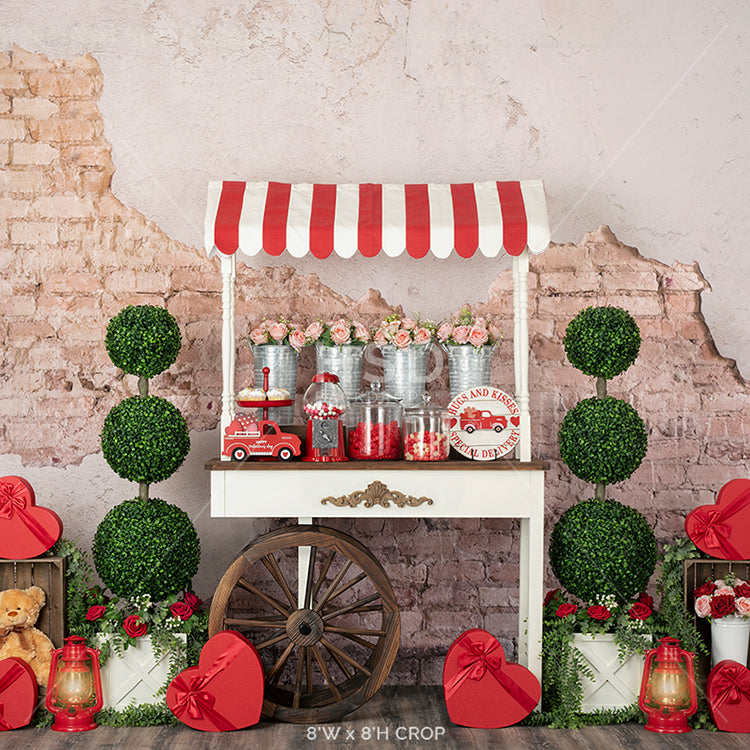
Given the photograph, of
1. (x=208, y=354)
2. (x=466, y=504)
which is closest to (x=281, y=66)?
(x=208, y=354)

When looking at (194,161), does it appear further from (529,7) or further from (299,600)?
(299,600)

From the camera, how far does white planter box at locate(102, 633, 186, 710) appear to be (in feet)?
10.9

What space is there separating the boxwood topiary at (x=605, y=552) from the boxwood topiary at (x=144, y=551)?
158cm

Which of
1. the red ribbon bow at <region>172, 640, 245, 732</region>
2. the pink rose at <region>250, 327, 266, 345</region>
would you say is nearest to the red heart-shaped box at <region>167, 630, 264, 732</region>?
the red ribbon bow at <region>172, 640, 245, 732</region>

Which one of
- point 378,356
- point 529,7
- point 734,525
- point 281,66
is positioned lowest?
point 734,525

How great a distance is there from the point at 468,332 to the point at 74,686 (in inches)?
83.5

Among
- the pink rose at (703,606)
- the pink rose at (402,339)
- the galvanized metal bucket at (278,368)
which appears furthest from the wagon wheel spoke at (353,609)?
the pink rose at (703,606)

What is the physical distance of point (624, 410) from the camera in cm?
343

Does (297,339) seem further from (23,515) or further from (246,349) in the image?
(23,515)

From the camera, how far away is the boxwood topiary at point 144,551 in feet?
10.9

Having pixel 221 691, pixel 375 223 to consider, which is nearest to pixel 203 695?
pixel 221 691

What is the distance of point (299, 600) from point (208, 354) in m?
1.24

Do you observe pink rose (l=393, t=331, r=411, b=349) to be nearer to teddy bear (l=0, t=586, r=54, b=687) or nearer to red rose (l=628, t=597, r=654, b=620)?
red rose (l=628, t=597, r=654, b=620)

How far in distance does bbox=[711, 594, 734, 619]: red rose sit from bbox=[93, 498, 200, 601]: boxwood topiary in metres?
2.13
